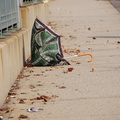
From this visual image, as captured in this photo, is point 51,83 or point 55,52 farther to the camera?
point 55,52

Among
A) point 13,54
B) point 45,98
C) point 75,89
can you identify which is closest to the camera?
point 45,98

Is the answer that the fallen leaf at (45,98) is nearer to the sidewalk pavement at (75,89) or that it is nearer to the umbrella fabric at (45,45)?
the sidewalk pavement at (75,89)

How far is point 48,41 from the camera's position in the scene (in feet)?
30.8

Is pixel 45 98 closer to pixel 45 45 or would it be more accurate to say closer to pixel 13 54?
pixel 13 54

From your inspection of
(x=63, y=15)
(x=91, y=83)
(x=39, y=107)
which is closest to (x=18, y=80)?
(x=91, y=83)

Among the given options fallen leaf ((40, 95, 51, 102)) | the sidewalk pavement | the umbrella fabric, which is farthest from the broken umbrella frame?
Answer: fallen leaf ((40, 95, 51, 102))

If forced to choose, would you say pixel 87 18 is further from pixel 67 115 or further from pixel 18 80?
pixel 67 115

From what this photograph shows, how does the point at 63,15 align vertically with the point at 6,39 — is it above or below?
below

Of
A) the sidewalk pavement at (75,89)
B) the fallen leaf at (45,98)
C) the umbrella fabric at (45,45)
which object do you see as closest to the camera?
the sidewalk pavement at (75,89)

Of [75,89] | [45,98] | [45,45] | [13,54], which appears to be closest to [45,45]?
[45,45]

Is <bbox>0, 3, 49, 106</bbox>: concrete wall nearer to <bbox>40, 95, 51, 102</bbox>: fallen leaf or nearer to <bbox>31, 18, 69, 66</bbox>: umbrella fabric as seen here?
<bbox>31, 18, 69, 66</bbox>: umbrella fabric

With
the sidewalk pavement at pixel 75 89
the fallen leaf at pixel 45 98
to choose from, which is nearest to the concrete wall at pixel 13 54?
the sidewalk pavement at pixel 75 89

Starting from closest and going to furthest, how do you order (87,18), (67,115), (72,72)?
(67,115)
(72,72)
(87,18)

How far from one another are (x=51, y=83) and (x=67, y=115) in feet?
6.90
